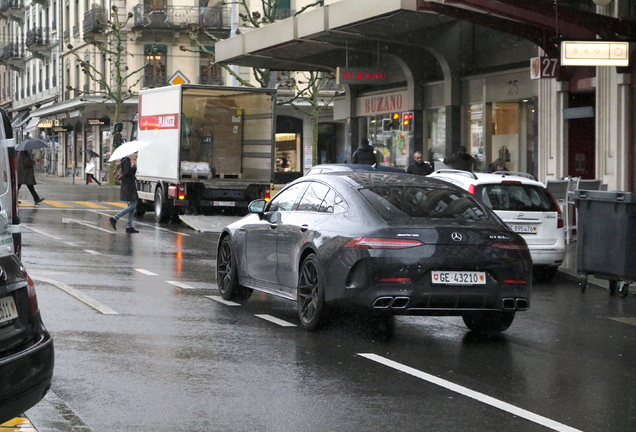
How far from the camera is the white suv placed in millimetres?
15953

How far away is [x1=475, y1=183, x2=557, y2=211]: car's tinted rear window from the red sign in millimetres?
11711

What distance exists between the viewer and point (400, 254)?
988 cm

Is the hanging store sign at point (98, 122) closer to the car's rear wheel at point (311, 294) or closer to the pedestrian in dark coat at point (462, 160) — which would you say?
the pedestrian in dark coat at point (462, 160)

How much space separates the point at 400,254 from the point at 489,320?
1450mm

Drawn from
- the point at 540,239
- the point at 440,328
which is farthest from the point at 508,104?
the point at 440,328

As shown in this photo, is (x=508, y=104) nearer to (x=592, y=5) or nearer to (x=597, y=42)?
(x=592, y=5)

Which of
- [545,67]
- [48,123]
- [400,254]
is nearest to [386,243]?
[400,254]

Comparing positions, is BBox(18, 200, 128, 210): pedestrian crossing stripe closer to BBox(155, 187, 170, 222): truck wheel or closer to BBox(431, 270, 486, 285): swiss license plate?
BBox(155, 187, 170, 222): truck wheel

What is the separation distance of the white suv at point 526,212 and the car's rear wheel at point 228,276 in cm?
418

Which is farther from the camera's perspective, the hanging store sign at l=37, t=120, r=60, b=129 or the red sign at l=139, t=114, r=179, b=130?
the hanging store sign at l=37, t=120, r=60, b=129

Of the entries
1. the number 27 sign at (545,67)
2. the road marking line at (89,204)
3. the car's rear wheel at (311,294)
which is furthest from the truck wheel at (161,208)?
the car's rear wheel at (311,294)

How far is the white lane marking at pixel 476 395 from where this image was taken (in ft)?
22.6

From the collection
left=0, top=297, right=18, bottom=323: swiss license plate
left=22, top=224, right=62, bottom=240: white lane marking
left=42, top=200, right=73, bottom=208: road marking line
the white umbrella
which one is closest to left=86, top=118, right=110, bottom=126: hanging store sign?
left=42, top=200, right=73, bottom=208: road marking line

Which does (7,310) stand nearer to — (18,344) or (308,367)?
(18,344)
